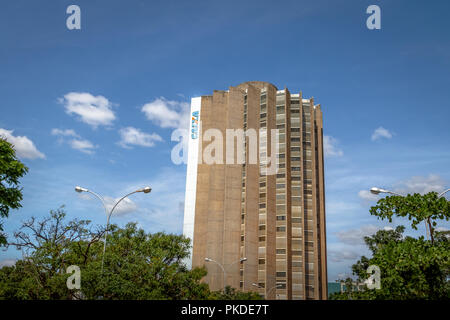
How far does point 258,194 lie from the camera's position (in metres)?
76.0

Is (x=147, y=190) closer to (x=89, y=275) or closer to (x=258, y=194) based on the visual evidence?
(x=89, y=275)

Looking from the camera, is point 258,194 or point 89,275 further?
point 258,194

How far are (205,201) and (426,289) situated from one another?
6888 centimetres

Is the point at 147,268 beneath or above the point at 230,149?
beneath

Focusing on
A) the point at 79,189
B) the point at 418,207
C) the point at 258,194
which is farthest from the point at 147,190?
the point at 258,194

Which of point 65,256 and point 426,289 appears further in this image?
point 65,256

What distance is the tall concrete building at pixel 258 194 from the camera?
71438mm

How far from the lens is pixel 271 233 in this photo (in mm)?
73375

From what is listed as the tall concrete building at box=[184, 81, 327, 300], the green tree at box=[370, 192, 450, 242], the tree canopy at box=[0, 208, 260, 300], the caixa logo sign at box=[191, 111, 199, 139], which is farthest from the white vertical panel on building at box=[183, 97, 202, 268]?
the green tree at box=[370, 192, 450, 242]

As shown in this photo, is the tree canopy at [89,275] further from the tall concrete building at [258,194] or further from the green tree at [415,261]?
the tall concrete building at [258,194]

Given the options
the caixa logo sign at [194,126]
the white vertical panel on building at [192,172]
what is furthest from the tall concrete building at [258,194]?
the white vertical panel on building at [192,172]
